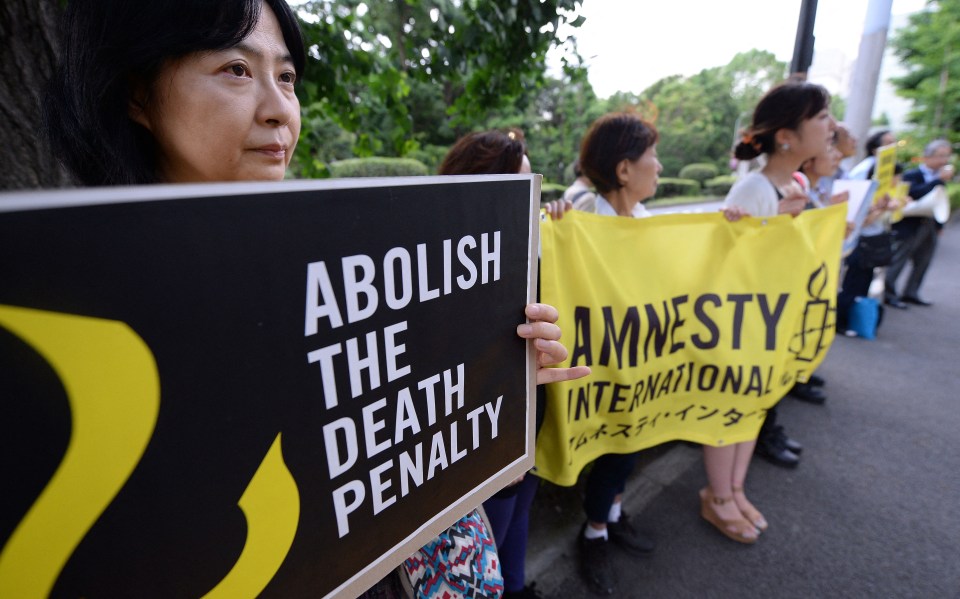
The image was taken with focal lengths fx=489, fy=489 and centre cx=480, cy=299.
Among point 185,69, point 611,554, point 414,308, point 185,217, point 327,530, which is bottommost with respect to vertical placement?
point 611,554

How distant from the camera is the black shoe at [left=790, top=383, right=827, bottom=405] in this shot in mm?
3684

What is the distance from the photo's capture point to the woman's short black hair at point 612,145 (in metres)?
2.10

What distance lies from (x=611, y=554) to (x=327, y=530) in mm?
1911

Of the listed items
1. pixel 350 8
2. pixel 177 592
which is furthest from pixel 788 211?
pixel 177 592

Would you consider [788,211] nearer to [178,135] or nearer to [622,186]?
[622,186]

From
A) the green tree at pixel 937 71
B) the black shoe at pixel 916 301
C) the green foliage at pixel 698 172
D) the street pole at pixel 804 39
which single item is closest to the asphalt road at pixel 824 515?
the black shoe at pixel 916 301

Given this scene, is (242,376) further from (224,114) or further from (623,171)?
(623,171)

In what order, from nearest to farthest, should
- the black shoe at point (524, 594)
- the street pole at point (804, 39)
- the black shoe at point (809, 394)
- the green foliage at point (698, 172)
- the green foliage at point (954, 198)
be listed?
the black shoe at point (524, 594) < the black shoe at point (809, 394) < the street pole at point (804, 39) < the green foliage at point (954, 198) < the green foliage at point (698, 172)

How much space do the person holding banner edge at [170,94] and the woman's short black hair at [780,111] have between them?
7.82 ft

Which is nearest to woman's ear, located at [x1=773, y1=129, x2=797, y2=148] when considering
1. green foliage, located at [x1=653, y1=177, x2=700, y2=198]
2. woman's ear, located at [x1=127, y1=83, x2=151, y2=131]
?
woman's ear, located at [x1=127, y1=83, x2=151, y2=131]

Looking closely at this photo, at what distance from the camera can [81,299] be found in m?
0.50

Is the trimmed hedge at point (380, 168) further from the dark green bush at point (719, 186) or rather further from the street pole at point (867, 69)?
the dark green bush at point (719, 186)

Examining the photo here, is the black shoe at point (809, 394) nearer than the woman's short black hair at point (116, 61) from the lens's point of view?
No

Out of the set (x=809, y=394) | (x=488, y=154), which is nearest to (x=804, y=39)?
(x=809, y=394)
